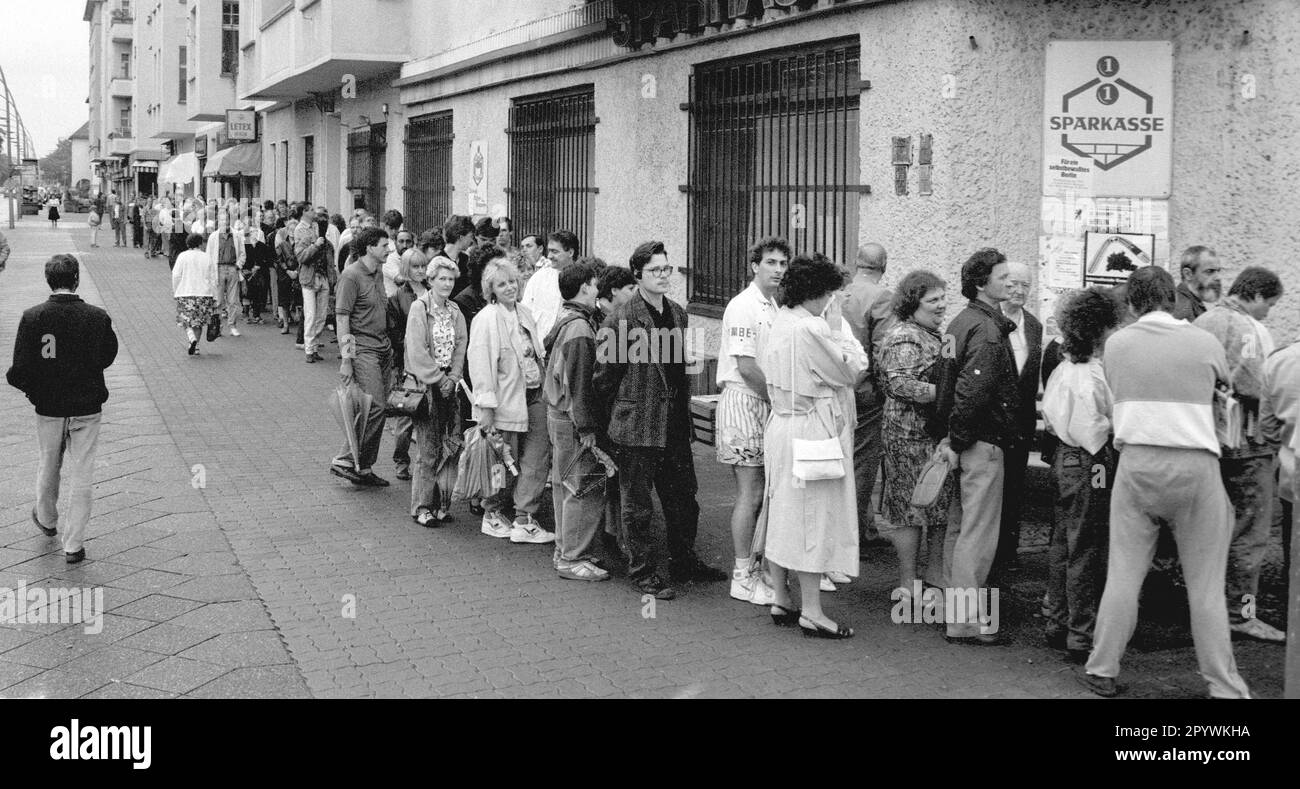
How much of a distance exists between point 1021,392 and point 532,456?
3178 mm

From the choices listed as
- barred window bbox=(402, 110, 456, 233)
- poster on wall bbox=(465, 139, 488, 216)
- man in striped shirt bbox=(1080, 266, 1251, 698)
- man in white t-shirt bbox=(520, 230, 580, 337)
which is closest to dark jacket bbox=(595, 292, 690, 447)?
man in striped shirt bbox=(1080, 266, 1251, 698)

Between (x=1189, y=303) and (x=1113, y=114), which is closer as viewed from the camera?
(x=1189, y=303)

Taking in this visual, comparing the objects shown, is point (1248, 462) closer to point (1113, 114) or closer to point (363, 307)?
point (1113, 114)

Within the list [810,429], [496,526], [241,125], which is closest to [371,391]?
[496,526]

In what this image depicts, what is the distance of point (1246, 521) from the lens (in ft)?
21.6

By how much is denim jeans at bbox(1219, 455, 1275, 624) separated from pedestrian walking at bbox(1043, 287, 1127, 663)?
0.88 m

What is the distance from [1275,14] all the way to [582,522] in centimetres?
546

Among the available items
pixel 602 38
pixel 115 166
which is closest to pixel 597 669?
pixel 602 38

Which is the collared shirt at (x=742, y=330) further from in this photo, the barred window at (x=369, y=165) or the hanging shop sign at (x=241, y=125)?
the hanging shop sign at (x=241, y=125)

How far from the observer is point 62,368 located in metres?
7.72

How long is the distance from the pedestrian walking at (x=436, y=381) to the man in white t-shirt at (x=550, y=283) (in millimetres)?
1101

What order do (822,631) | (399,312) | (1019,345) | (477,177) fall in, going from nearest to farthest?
(822,631)
(1019,345)
(399,312)
(477,177)

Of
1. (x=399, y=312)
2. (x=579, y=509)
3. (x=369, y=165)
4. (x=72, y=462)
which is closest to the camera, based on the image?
(x=579, y=509)

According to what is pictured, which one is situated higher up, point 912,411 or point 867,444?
point 912,411
